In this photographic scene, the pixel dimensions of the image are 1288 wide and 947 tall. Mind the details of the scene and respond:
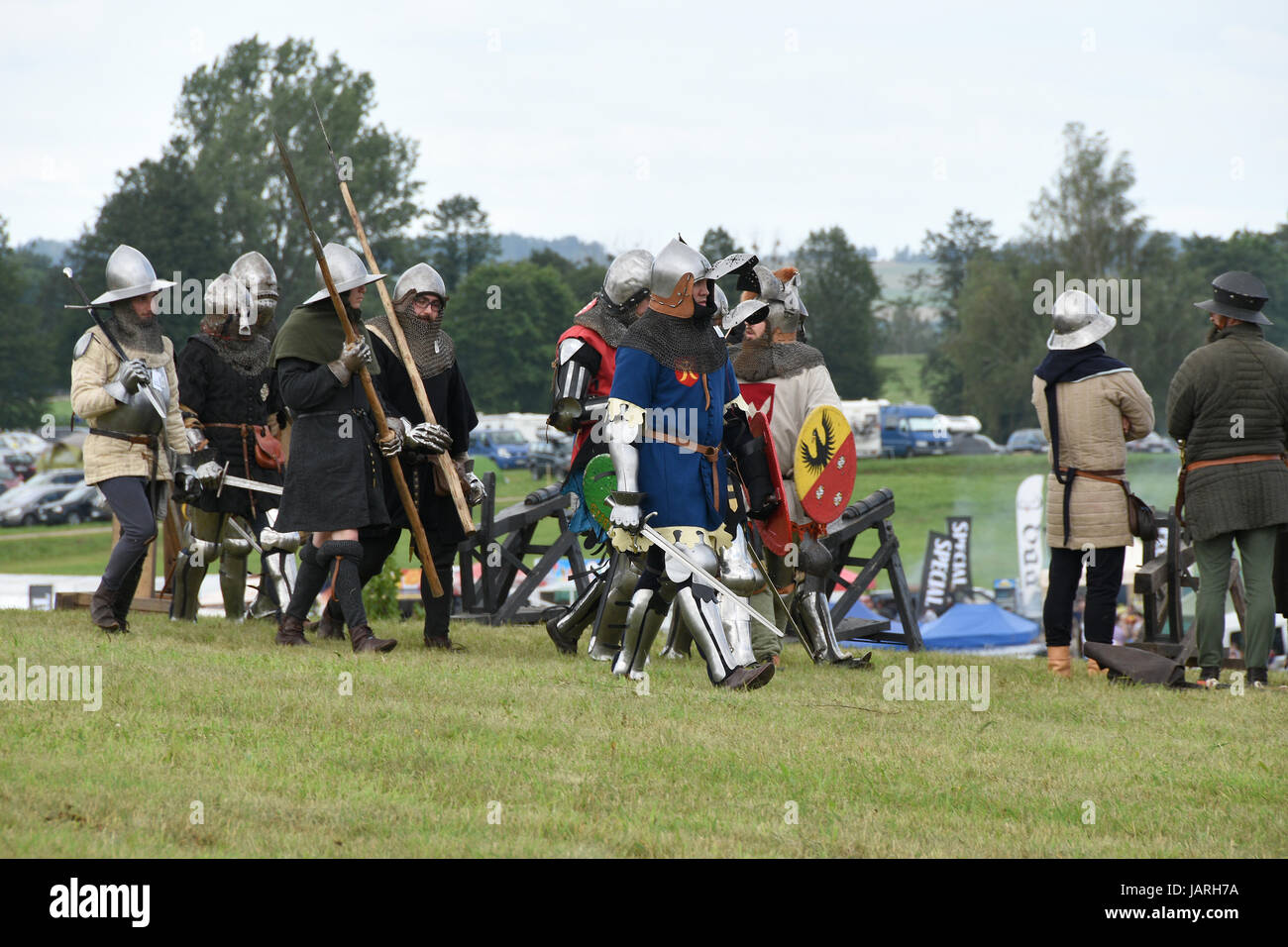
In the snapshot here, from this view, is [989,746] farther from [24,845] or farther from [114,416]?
[114,416]

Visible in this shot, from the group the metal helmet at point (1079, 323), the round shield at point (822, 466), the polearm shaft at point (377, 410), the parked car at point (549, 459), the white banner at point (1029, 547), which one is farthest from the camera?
the parked car at point (549, 459)

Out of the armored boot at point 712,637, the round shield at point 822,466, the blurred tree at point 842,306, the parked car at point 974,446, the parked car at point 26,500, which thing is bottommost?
the parked car at point 26,500

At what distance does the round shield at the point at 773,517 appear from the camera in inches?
291

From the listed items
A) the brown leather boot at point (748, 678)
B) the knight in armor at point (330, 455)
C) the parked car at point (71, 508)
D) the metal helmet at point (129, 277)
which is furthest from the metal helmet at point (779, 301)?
the parked car at point (71, 508)

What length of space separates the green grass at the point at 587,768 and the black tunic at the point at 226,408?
87.5 inches

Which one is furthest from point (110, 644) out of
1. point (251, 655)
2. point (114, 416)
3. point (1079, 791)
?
point (1079, 791)

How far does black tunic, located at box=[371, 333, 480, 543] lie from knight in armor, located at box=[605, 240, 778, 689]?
1.68 m

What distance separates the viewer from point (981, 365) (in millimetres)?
59844

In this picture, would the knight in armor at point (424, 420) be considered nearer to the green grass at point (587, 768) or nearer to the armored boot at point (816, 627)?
the green grass at point (587, 768)

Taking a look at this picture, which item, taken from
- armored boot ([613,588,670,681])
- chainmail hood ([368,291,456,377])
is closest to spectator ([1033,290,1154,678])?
armored boot ([613,588,670,681])

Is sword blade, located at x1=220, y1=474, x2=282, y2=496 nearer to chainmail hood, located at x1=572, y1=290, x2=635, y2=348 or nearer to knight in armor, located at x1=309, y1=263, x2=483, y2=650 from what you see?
knight in armor, located at x1=309, y1=263, x2=483, y2=650

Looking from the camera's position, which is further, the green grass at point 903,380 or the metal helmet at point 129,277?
the green grass at point 903,380

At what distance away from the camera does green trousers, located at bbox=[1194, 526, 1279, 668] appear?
774cm

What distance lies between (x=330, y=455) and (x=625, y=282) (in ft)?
6.16
